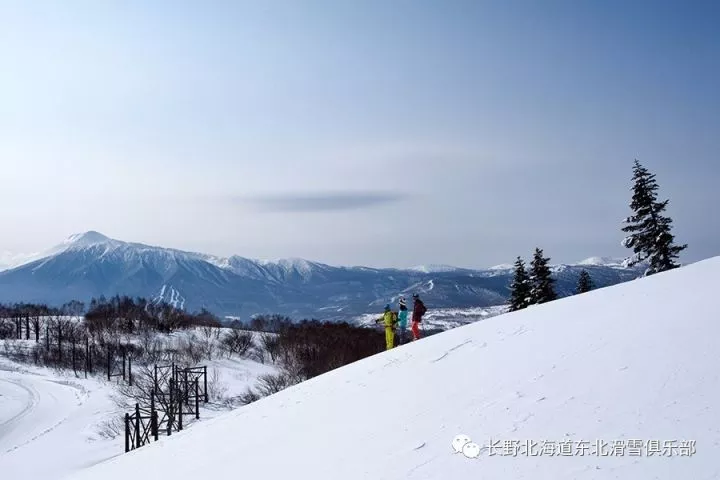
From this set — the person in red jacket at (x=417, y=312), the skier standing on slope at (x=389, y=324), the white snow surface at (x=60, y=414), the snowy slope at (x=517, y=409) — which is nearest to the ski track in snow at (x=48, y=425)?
the white snow surface at (x=60, y=414)

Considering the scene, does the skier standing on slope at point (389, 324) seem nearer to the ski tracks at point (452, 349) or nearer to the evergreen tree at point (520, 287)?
the ski tracks at point (452, 349)

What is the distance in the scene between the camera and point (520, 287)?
43.6 meters

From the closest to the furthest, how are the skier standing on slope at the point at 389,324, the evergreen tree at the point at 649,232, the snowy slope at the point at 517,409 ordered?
the snowy slope at the point at 517,409
the skier standing on slope at the point at 389,324
the evergreen tree at the point at 649,232

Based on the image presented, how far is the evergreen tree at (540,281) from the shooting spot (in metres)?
41.0

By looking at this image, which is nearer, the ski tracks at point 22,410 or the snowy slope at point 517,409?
the snowy slope at point 517,409

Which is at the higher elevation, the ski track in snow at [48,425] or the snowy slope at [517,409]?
the snowy slope at [517,409]

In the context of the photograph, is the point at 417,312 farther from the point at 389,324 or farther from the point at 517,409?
the point at 517,409

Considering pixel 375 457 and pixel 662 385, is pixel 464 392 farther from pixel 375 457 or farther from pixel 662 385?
pixel 662 385

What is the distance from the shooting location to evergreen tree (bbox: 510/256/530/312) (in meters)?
43.0

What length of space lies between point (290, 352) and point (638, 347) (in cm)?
8138

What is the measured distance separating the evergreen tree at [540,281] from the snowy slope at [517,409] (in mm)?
25202

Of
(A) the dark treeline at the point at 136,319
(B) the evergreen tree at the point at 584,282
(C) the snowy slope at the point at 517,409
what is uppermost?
(B) the evergreen tree at the point at 584,282

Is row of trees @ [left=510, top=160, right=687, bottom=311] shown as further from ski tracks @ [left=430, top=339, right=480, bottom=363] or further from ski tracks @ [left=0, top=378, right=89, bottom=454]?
ski tracks @ [left=0, top=378, right=89, bottom=454]

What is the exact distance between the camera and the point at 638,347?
33.4ft
